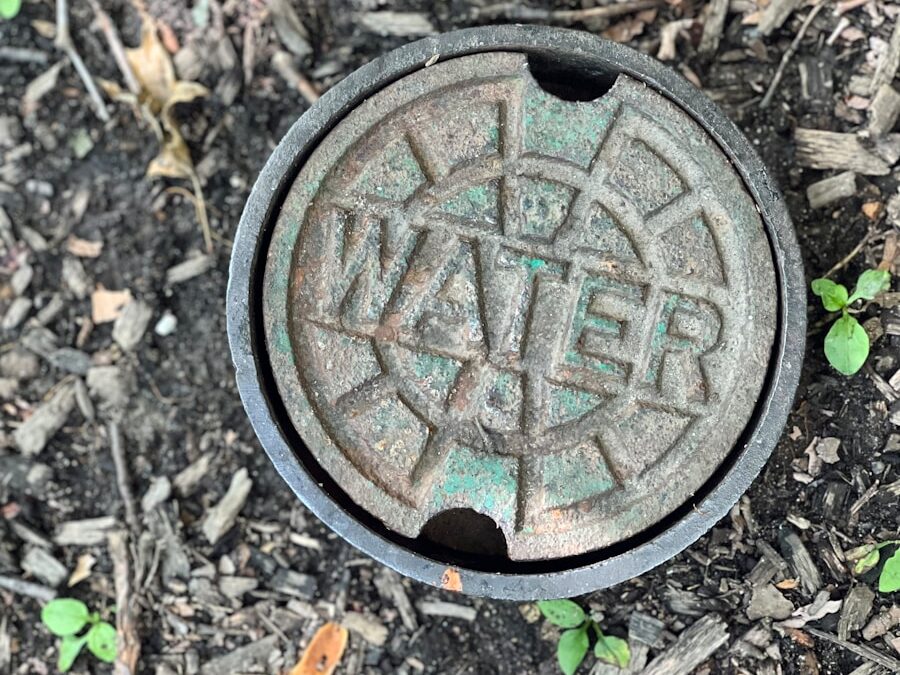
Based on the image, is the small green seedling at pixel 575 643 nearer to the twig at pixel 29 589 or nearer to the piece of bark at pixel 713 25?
the twig at pixel 29 589

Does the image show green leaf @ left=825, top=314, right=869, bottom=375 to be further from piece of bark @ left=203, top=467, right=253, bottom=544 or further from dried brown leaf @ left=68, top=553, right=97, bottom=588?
dried brown leaf @ left=68, top=553, right=97, bottom=588

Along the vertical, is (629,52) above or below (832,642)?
above

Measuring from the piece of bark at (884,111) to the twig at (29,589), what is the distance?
2.41 m

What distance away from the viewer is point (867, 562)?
7.02 feet

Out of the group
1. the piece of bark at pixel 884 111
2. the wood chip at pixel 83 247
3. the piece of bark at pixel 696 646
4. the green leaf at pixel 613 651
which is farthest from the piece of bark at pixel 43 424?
the piece of bark at pixel 884 111

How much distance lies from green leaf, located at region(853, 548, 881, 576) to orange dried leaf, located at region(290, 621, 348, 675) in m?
1.24

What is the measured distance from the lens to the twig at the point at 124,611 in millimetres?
2385

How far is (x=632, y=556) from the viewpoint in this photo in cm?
185

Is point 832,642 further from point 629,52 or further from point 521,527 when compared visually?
point 629,52

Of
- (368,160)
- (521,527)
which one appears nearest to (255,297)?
(368,160)

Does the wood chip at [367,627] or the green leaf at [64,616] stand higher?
the green leaf at [64,616]

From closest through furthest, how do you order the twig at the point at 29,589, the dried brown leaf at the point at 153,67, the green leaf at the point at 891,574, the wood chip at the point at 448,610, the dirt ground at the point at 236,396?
1. the green leaf at the point at 891,574
2. the dirt ground at the point at 236,396
3. the wood chip at the point at 448,610
4. the twig at the point at 29,589
5. the dried brown leaf at the point at 153,67

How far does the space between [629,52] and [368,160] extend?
585 mm

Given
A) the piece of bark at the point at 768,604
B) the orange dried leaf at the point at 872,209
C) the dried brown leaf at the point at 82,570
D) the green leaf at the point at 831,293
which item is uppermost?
the orange dried leaf at the point at 872,209
